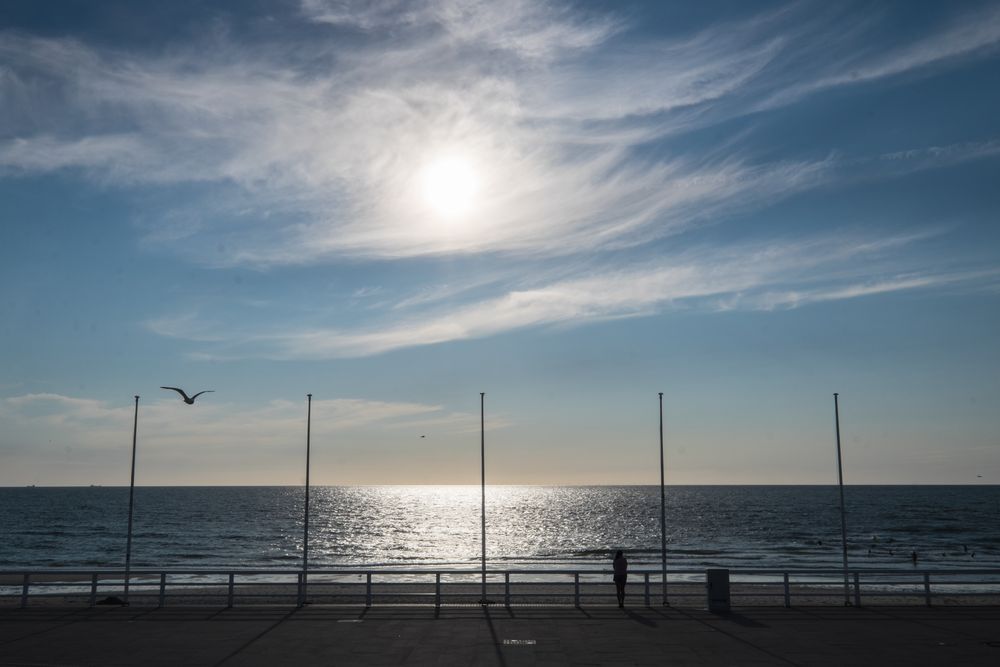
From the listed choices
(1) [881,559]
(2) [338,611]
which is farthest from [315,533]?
(2) [338,611]

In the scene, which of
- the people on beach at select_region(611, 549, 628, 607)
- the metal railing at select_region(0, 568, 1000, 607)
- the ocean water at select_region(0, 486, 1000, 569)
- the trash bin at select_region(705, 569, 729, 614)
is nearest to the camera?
the trash bin at select_region(705, 569, 729, 614)

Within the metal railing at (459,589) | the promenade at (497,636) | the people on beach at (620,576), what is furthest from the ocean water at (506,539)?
the promenade at (497,636)

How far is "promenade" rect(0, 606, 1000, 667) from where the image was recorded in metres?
17.7

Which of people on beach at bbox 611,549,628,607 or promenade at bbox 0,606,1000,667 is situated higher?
people on beach at bbox 611,549,628,607

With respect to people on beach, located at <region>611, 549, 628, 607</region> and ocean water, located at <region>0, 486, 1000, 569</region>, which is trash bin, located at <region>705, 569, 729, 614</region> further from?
ocean water, located at <region>0, 486, 1000, 569</region>

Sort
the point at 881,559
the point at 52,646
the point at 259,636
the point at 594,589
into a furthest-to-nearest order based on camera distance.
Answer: the point at 881,559 < the point at 594,589 < the point at 259,636 < the point at 52,646

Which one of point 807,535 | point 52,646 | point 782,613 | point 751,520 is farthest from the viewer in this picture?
point 751,520

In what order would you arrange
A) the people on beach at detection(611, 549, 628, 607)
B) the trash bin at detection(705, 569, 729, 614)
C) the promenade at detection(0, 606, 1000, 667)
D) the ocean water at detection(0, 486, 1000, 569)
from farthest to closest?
the ocean water at detection(0, 486, 1000, 569)
the people on beach at detection(611, 549, 628, 607)
the trash bin at detection(705, 569, 729, 614)
the promenade at detection(0, 606, 1000, 667)

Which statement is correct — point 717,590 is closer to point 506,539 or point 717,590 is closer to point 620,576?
point 620,576

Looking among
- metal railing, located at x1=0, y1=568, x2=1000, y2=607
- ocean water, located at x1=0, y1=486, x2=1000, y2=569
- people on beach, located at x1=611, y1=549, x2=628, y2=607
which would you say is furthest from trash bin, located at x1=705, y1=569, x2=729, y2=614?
ocean water, located at x1=0, y1=486, x2=1000, y2=569

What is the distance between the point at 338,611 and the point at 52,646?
7500mm

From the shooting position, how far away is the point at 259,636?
2034 centimetres

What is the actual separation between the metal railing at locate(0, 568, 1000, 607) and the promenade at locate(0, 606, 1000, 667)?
843 millimetres

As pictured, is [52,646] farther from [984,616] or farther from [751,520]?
[751,520]
